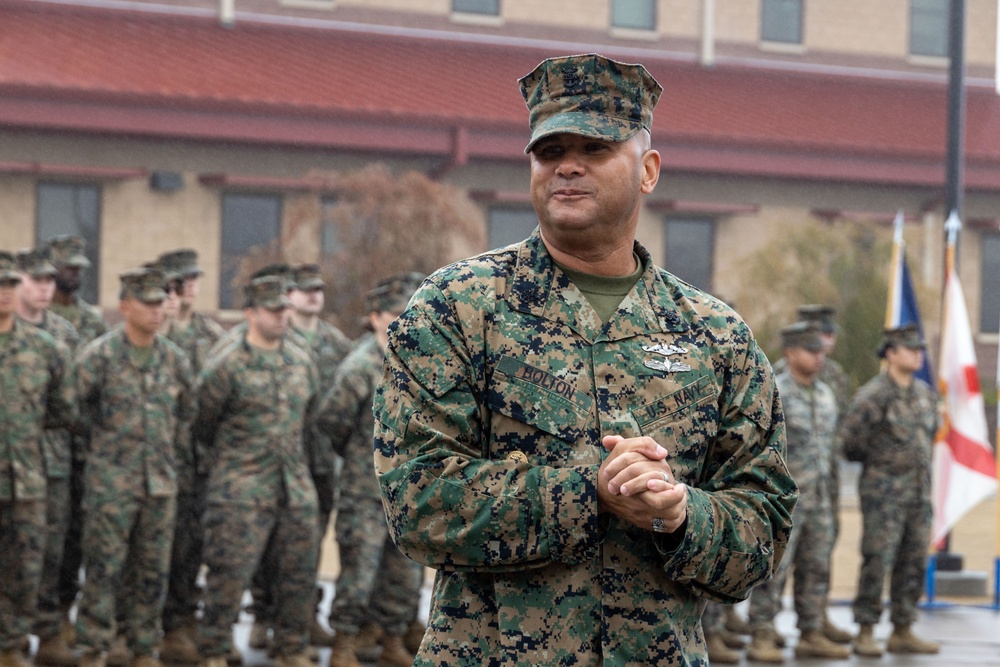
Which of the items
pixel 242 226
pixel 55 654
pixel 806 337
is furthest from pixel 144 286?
pixel 242 226

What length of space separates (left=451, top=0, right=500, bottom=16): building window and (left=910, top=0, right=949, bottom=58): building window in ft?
24.5

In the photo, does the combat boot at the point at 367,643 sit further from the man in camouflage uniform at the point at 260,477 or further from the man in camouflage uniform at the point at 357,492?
the man in camouflage uniform at the point at 260,477

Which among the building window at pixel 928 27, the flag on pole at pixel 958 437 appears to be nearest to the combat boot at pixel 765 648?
the flag on pole at pixel 958 437

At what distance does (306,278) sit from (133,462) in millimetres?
2668

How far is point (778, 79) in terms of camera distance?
26.5m

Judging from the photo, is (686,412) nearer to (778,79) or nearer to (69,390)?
(69,390)

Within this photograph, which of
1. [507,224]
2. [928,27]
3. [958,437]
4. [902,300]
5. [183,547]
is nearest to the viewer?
[183,547]

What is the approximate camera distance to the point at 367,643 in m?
9.79

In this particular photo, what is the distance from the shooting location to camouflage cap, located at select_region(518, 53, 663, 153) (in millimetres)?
3064

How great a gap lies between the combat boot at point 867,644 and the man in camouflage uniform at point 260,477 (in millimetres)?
3902

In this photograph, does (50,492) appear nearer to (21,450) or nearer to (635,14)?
(21,450)

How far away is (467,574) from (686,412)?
0.53 m

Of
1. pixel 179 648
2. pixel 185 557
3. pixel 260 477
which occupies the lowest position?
pixel 179 648

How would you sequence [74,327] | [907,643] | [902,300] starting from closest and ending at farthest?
[74,327], [907,643], [902,300]
